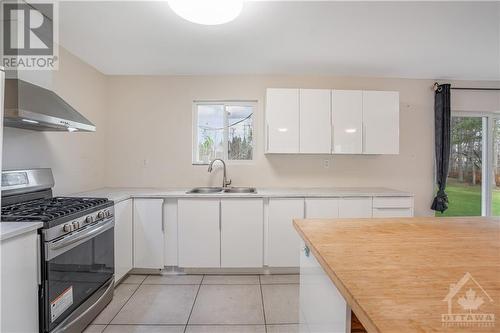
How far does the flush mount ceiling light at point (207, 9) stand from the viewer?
4.28 ft

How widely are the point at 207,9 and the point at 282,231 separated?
2.19 m

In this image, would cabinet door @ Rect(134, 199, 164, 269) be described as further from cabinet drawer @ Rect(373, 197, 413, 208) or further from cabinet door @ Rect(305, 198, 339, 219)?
cabinet drawer @ Rect(373, 197, 413, 208)

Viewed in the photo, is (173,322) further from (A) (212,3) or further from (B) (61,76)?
(B) (61,76)

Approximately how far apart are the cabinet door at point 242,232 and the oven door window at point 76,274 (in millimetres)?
1104

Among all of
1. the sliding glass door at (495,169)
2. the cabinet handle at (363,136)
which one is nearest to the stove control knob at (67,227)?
the cabinet handle at (363,136)

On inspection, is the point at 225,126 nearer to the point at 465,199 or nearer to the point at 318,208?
the point at 318,208

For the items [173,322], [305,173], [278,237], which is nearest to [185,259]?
[173,322]

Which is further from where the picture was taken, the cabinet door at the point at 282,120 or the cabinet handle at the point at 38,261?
the cabinet door at the point at 282,120

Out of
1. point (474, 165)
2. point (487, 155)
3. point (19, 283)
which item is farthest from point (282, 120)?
point (487, 155)

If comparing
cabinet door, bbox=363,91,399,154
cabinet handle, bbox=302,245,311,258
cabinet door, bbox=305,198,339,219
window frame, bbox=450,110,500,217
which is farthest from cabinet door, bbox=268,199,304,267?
window frame, bbox=450,110,500,217

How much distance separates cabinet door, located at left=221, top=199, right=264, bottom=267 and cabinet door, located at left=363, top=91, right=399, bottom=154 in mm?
1597

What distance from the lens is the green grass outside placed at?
3.41 meters

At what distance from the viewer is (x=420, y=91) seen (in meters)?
3.33

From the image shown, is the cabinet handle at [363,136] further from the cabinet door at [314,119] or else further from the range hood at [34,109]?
the range hood at [34,109]
